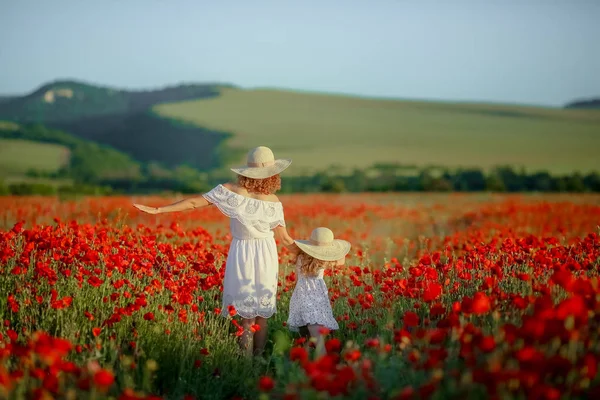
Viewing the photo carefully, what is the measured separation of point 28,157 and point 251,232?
29.4 metres

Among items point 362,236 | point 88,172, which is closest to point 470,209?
point 362,236

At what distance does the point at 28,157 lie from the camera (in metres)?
31.8

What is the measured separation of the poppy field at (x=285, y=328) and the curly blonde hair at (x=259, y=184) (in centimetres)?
86

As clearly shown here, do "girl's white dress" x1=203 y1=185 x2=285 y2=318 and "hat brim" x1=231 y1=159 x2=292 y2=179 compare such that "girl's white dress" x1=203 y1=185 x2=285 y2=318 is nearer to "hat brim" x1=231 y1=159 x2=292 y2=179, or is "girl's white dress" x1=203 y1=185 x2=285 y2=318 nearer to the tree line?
"hat brim" x1=231 y1=159 x2=292 y2=179

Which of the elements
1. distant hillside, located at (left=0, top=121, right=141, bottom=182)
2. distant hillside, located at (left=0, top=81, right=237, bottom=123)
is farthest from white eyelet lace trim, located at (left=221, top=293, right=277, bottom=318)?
distant hillside, located at (left=0, top=81, right=237, bottom=123)

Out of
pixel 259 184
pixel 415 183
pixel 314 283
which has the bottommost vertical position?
pixel 415 183

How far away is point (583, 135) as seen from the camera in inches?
1567

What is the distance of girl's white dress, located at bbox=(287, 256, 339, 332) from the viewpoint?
514cm

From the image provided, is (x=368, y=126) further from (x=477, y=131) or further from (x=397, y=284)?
(x=397, y=284)

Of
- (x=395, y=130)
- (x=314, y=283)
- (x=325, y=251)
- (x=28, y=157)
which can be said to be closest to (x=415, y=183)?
(x=314, y=283)

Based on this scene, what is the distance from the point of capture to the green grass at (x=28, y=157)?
29219 millimetres

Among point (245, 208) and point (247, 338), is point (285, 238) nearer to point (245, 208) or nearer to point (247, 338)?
point (245, 208)

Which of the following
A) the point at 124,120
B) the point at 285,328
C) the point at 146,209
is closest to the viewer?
the point at 146,209

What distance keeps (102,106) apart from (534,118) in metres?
29.6
